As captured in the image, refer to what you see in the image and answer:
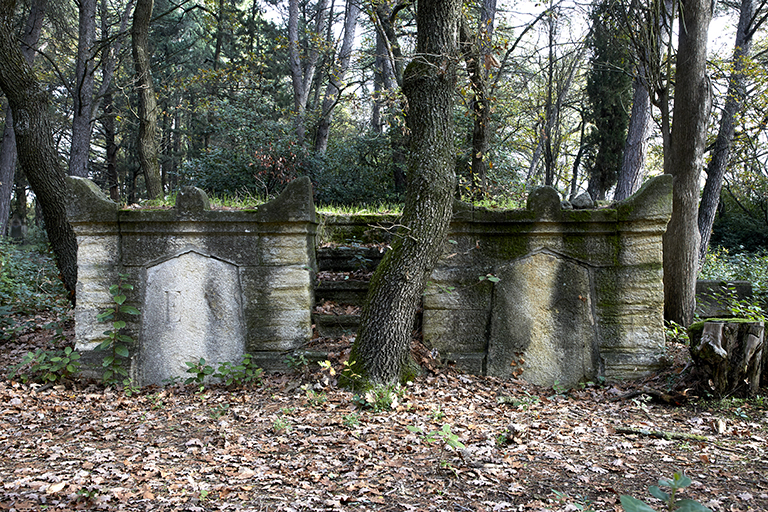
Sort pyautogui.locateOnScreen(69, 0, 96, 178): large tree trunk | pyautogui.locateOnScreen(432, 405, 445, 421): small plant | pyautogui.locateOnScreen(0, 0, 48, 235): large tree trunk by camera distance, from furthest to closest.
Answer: pyautogui.locateOnScreen(0, 0, 48, 235): large tree trunk
pyautogui.locateOnScreen(69, 0, 96, 178): large tree trunk
pyautogui.locateOnScreen(432, 405, 445, 421): small plant

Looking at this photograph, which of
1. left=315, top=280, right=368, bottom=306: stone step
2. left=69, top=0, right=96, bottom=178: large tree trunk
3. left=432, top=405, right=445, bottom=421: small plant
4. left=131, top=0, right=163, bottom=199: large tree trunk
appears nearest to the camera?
left=432, top=405, right=445, bottom=421: small plant

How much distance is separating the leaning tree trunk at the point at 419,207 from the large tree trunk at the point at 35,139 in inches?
166

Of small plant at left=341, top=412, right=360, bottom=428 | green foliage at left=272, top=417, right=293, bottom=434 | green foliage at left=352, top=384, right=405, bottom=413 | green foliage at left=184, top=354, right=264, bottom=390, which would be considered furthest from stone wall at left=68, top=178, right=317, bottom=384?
small plant at left=341, top=412, right=360, bottom=428

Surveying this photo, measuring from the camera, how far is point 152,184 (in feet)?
28.1

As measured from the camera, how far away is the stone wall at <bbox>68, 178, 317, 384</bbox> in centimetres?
511

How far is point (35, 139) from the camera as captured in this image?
241 inches

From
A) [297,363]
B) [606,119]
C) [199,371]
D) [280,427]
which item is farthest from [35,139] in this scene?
A: [606,119]

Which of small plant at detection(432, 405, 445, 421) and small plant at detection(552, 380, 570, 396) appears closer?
small plant at detection(432, 405, 445, 421)

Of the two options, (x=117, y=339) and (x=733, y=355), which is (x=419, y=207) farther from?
(x=117, y=339)

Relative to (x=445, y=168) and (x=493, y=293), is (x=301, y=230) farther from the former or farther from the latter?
(x=493, y=293)

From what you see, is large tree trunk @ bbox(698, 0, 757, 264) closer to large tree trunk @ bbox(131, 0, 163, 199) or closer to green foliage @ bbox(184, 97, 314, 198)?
green foliage @ bbox(184, 97, 314, 198)

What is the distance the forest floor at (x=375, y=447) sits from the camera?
2730 mm

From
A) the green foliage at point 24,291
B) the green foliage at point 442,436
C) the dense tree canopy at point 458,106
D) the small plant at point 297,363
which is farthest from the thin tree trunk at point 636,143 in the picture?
the green foliage at point 24,291

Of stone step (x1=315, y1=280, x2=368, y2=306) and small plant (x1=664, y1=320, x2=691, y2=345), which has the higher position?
stone step (x1=315, y1=280, x2=368, y2=306)
